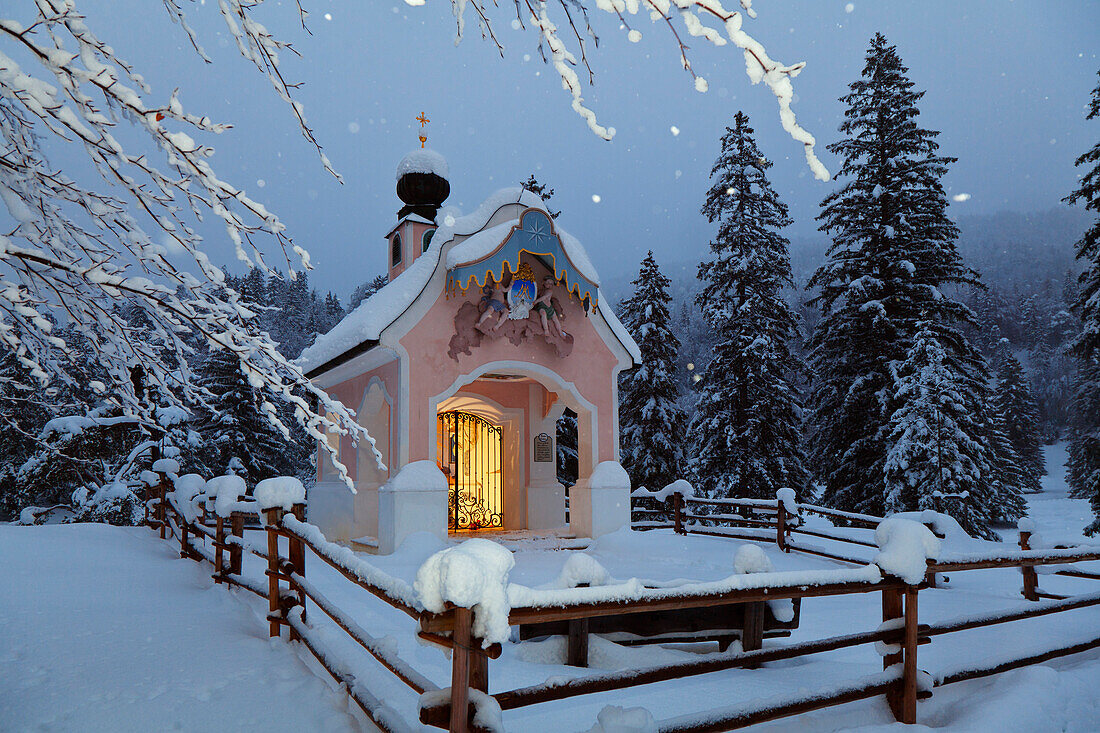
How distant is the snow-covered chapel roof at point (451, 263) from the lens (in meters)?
10.8

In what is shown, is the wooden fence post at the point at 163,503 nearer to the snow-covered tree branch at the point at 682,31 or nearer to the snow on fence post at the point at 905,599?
the snow on fence post at the point at 905,599

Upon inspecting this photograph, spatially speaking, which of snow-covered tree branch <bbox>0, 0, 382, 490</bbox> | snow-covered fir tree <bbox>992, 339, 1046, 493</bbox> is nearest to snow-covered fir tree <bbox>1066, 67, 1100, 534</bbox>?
snow-covered tree branch <bbox>0, 0, 382, 490</bbox>

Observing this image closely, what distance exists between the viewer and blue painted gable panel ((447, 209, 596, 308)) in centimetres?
1072

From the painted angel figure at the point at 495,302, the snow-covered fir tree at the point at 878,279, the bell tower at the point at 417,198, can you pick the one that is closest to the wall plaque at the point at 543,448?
the painted angel figure at the point at 495,302

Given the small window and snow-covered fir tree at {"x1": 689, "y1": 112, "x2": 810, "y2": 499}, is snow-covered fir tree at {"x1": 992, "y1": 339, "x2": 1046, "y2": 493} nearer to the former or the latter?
snow-covered fir tree at {"x1": 689, "y1": 112, "x2": 810, "y2": 499}

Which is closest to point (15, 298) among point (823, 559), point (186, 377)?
point (186, 377)

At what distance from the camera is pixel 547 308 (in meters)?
11.9

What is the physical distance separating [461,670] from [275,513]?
9.72 ft

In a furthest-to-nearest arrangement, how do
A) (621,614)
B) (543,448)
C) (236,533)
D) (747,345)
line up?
(747,345) < (543,448) < (236,533) < (621,614)

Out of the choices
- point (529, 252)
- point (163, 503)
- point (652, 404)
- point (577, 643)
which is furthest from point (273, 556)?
point (652, 404)

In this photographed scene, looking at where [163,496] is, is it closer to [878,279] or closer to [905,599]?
[905,599]

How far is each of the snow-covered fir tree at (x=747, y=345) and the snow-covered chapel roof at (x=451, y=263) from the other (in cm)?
766

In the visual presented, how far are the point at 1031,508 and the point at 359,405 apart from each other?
30321mm

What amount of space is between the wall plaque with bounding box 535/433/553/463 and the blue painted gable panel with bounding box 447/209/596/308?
13.9ft
